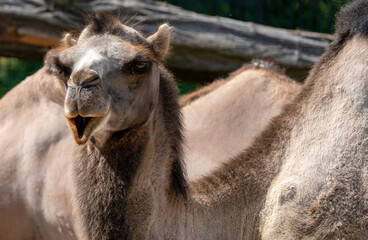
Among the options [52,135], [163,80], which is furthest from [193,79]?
[163,80]

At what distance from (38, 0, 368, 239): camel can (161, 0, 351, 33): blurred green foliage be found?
16.4 feet

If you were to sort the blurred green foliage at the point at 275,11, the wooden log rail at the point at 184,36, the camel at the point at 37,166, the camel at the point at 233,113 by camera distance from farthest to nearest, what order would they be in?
the blurred green foliage at the point at 275,11, the wooden log rail at the point at 184,36, the camel at the point at 233,113, the camel at the point at 37,166

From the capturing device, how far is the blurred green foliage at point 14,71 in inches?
310

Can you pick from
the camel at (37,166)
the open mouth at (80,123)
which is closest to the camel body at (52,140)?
the camel at (37,166)

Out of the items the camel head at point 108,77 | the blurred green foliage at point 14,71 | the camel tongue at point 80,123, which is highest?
the camel head at point 108,77

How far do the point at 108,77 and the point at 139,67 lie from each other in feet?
0.62

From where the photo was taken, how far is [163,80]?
11.9 ft

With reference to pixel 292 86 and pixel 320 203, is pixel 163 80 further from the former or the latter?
pixel 292 86

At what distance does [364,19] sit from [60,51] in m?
1.38

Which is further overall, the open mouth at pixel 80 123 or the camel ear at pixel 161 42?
the camel ear at pixel 161 42

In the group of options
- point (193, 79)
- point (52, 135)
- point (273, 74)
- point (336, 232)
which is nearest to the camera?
point (336, 232)

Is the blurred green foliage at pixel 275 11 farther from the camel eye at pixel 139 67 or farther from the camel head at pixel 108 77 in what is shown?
the camel eye at pixel 139 67

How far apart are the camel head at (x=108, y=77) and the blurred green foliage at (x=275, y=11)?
504 centimetres

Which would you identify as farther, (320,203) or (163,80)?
(163,80)
